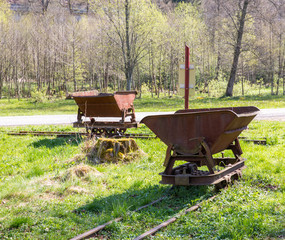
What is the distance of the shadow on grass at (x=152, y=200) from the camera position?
5.53 meters

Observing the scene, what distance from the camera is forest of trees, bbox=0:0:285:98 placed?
3119cm

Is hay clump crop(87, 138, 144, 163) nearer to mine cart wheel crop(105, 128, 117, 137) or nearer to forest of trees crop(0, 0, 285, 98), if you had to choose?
mine cart wheel crop(105, 128, 117, 137)

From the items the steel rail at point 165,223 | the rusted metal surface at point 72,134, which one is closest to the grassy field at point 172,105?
the rusted metal surface at point 72,134

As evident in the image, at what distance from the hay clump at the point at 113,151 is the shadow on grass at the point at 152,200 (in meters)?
2.27

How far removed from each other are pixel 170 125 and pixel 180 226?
2.00 meters

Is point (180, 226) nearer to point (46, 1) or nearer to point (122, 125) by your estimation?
point (122, 125)

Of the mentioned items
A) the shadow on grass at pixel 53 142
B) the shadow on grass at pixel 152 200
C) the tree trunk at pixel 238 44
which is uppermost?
the tree trunk at pixel 238 44

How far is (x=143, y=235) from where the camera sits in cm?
449

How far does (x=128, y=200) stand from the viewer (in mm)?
6117

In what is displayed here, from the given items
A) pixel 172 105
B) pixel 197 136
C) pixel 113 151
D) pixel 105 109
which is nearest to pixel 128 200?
pixel 197 136

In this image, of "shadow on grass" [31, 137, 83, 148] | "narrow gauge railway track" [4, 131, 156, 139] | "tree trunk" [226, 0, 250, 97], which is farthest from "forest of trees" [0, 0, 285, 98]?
"shadow on grass" [31, 137, 83, 148]

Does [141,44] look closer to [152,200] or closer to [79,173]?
[79,173]

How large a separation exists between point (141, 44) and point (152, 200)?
2735cm

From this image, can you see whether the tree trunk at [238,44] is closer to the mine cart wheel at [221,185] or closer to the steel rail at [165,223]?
the mine cart wheel at [221,185]
